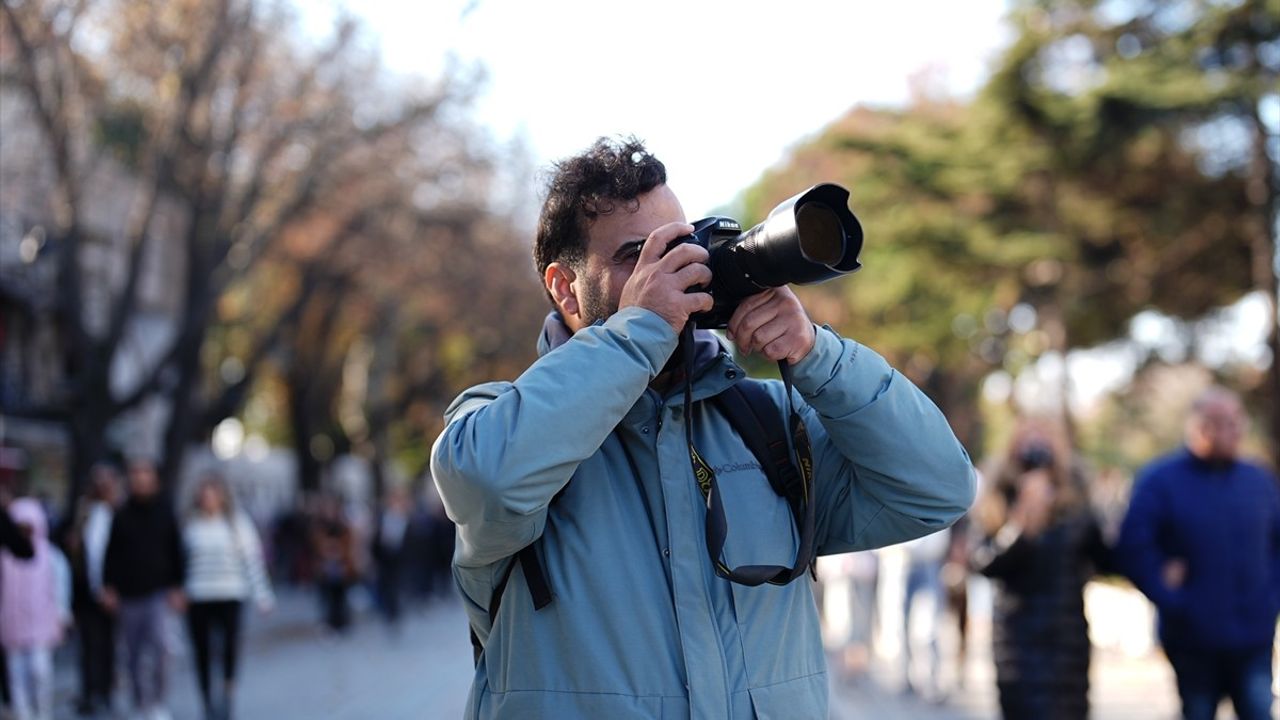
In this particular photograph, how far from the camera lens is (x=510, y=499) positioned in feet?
7.20

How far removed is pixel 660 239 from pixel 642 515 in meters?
0.45

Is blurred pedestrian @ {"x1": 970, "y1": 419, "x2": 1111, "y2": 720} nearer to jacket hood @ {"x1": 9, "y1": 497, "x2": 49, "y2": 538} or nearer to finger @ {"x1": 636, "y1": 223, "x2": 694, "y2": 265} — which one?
finger @ {"x1": 636, "y1": 223, "x2": 694, "y2": 265}

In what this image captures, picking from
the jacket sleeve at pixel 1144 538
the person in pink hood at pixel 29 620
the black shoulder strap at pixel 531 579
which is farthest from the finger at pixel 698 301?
the person in pink hood at pixel 29 620

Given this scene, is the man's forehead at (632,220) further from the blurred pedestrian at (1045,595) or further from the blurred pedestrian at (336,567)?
the blurred pedestrian at (336,567)

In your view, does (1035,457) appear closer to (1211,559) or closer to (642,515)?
(1211,559)

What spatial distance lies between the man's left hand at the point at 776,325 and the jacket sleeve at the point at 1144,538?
4296 millimetres

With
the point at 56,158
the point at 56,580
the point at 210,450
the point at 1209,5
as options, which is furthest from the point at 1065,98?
the point at 210,450

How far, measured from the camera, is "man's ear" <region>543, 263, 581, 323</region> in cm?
255

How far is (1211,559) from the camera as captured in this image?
243 inches

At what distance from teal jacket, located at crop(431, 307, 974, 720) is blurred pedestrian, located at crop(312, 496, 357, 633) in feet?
56.7

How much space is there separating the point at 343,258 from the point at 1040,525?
2218 centimetres

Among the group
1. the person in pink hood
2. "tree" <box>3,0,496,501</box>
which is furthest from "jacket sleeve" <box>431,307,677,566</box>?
"tree" <box>3,0,496,501</box>

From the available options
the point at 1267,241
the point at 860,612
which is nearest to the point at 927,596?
the point at 860,612

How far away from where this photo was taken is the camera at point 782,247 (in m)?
2.23
